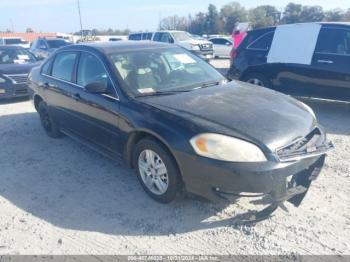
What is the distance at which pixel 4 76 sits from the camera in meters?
8.62

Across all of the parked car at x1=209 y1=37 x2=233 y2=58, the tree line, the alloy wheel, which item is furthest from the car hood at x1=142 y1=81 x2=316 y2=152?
the tree line

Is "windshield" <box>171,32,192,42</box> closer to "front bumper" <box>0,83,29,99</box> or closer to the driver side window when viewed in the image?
"front bumper" <box>0,83,29,99</box>

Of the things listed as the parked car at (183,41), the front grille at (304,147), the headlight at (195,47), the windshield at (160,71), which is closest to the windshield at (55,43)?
the parked car at (183,41)

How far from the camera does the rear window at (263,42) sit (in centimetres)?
744

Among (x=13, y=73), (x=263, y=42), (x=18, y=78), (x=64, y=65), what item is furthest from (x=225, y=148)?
(x=13, y=73)

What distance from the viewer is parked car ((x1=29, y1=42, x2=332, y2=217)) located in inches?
115

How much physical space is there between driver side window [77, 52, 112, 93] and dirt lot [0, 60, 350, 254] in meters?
1.14

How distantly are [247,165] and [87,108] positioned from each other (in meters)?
2.31

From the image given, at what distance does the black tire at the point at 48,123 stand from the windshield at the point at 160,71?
1994 mm

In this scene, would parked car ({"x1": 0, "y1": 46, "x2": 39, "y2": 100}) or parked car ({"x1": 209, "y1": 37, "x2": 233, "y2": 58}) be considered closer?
parked car ({"x1": 0, "y1": 46, "x2": 39, "y2": 100})

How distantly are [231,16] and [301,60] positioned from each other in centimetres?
5557

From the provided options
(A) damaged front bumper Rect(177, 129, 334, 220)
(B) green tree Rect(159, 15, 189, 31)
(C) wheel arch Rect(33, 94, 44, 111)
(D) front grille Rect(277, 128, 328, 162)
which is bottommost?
(B) green tree Rect(159, 15, 189, 31)

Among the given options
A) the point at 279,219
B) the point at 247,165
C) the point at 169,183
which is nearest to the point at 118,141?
the point at 169,183

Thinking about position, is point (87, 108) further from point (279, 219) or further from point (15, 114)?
point (15, 114)
